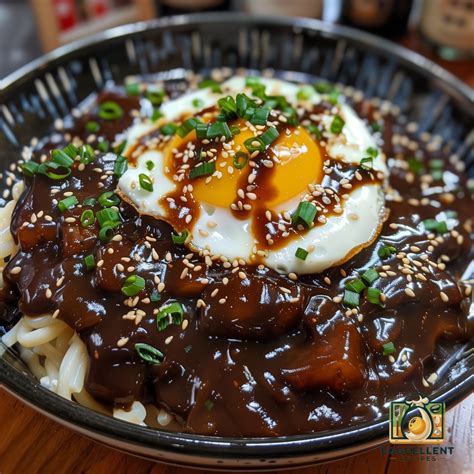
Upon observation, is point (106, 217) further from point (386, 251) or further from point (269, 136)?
point (386, 251)

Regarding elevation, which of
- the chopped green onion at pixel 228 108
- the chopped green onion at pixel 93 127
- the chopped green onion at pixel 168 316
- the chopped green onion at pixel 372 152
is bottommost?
the chopped green onion at pixel 372 152

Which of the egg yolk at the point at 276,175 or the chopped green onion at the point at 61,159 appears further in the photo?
the chopped green onion at the point at 61,159

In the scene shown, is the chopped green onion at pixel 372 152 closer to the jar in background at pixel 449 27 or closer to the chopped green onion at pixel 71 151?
the chopped green onion at pixel 71 151

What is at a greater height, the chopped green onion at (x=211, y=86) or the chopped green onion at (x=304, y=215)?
the chopped green onion at (x=211, y=86)

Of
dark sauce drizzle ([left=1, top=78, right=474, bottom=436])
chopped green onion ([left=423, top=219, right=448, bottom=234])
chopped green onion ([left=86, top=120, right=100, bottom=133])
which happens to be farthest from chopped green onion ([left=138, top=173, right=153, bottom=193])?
chopped green onion ([left=423, top=219, right=448, bottom=234])

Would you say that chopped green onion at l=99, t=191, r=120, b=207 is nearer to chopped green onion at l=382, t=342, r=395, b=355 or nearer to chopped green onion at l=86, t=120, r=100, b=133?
chopped green onion at l=86, t=120, r=100, b=133

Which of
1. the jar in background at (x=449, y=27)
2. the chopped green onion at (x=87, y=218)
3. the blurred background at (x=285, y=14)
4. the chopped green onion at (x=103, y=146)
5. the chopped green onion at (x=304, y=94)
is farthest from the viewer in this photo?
the blurred background at (x=285, y=14)

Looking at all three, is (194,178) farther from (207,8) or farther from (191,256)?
(207,8)

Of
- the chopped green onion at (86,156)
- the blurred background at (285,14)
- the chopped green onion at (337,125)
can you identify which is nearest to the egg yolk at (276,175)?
the chopped green onion at (337,125)
